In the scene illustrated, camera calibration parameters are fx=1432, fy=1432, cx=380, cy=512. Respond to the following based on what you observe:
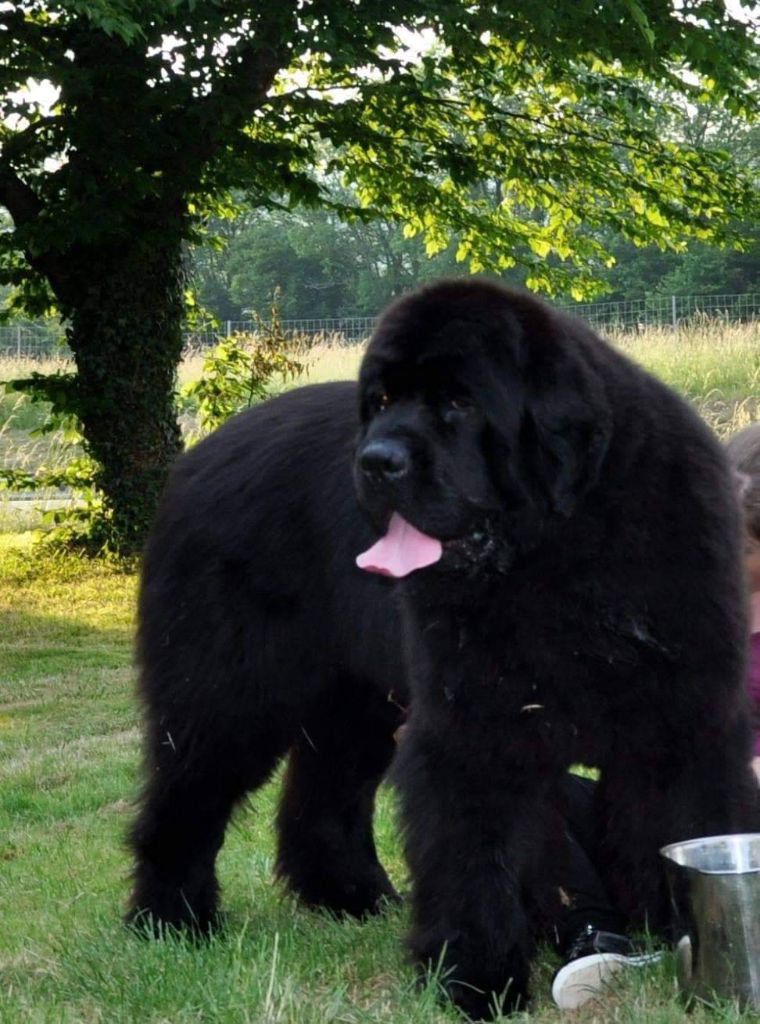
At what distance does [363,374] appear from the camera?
2.95m

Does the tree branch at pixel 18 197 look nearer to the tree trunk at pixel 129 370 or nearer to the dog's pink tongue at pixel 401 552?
the tree trunk at pixel 129 370

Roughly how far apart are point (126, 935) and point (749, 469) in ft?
6.65

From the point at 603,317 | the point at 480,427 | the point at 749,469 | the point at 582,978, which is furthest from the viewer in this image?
the point at 603,317

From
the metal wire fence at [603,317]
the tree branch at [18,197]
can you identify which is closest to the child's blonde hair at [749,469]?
the tree branch at [18,197]

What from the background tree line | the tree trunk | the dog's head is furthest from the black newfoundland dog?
the background tree line

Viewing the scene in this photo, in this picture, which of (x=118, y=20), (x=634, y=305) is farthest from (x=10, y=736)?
(x=634, y=305)

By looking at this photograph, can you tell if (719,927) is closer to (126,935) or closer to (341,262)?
(126,935)

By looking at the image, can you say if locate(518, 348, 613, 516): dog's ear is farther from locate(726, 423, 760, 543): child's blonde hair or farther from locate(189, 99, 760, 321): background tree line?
locate(189, 99, 760, 321): background tree line

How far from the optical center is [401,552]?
111 inches

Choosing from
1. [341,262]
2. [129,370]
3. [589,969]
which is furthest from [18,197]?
[341,262]

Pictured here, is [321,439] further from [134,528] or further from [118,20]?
[134,528]

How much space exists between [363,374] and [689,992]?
4.48 ft

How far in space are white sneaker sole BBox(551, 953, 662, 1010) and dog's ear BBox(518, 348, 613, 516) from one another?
938 millimetres

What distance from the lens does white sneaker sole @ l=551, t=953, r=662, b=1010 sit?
9.45 ft
